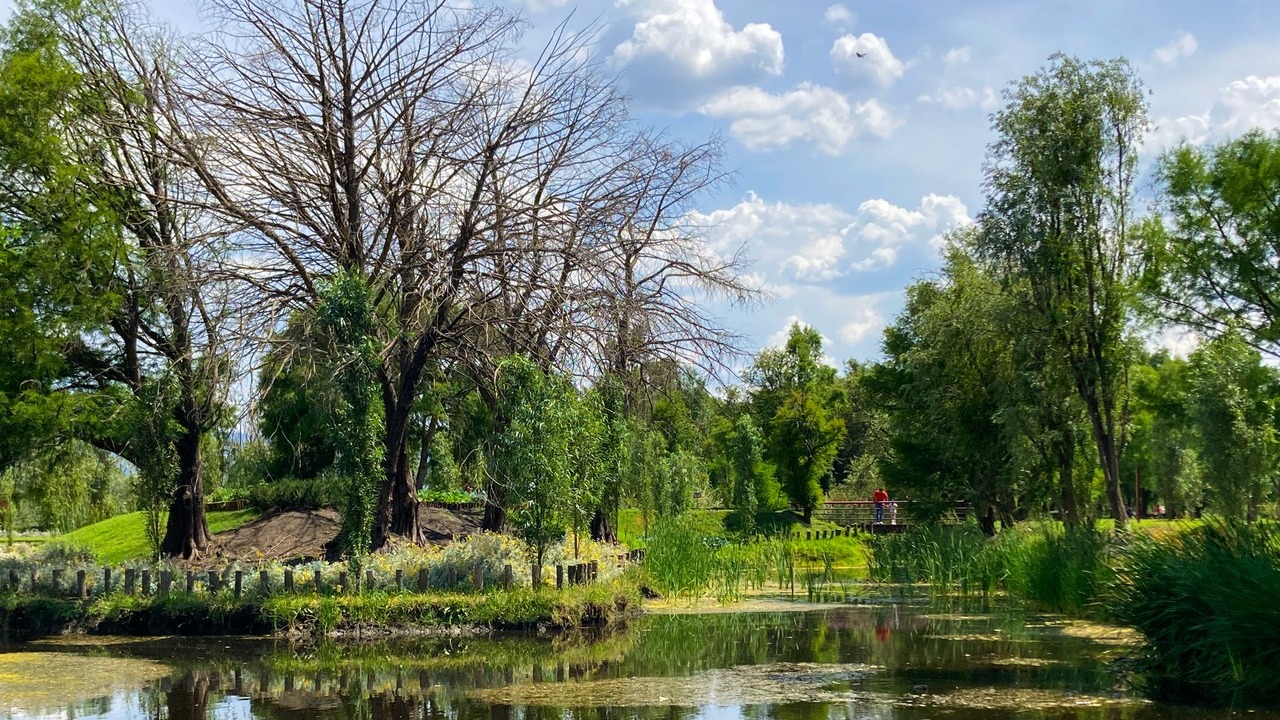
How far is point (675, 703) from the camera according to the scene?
12.4 meters

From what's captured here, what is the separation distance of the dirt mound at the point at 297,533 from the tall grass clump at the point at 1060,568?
13.3 m

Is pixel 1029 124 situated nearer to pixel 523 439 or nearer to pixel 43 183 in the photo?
pixel 523 439

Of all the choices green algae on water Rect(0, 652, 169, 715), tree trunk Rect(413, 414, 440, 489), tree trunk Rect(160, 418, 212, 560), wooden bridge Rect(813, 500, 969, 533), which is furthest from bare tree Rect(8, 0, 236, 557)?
wooden bridge Rect(813, 500, 969, 533)

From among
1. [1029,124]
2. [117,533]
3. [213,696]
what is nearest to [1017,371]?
[1029,124]

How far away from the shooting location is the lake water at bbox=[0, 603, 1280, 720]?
475 inches

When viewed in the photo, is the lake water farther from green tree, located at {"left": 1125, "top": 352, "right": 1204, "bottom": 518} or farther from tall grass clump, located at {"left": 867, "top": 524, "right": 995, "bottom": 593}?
green tree, located at {"left": 1125, "top": 352, "right": 1204, "bottom": 518}

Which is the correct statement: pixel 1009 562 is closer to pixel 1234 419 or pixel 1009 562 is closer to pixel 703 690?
pixel 703 690

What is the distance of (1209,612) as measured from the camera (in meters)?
12.5

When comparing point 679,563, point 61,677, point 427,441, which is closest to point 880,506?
point 427,441

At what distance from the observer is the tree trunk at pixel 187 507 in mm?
26688

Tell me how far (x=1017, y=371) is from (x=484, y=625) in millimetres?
17068

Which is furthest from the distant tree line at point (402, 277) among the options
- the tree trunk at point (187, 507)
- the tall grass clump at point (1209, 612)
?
the tall grass clump at point (1209, 612)

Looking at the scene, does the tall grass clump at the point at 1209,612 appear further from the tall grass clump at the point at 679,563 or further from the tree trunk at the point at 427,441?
the tree trunk at the point at 427,441

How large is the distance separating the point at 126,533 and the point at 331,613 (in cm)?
2039
